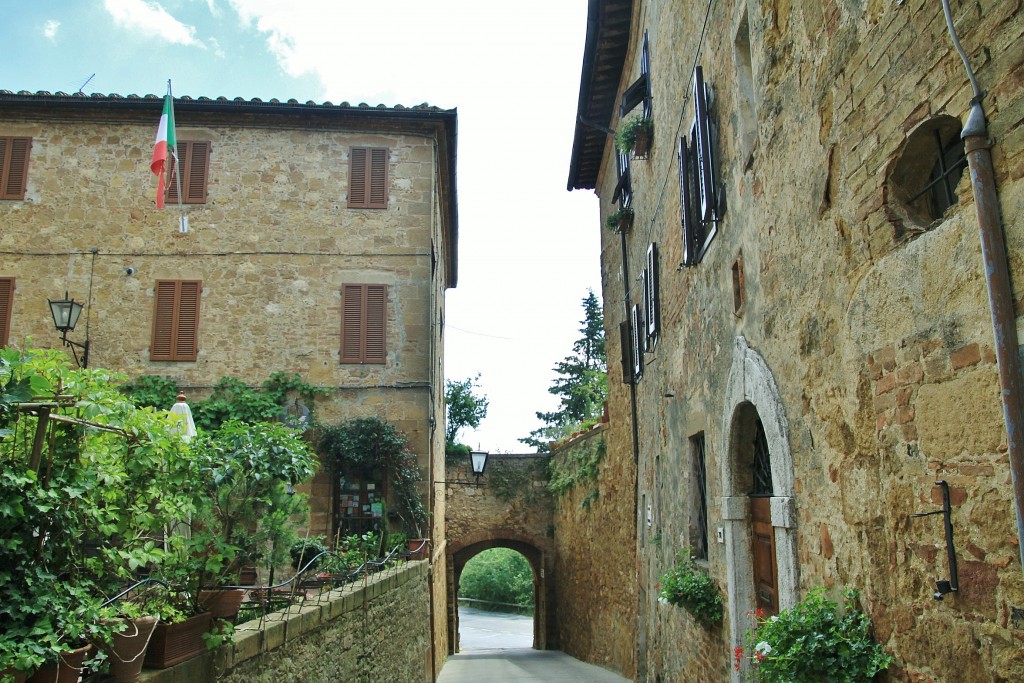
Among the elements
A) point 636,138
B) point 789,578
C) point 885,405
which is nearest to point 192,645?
point 789,578

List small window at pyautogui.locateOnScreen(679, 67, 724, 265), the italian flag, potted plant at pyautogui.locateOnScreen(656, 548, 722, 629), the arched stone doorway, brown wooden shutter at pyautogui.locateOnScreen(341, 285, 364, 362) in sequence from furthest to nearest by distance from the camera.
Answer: the arched stone doorway, brown wooden shutter at pyautogui.locateOnScreen(341, 285, 364, 362), the italian flag, potted plant at pyautogui.locateOnScreen(656, 548, 722, 629), small window at pyautogui.locateOnScreen(679, 67, 724, 265)

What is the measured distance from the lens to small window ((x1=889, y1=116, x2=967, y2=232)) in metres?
2.99

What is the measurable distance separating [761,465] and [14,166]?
1318cm

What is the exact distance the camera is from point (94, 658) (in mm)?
3551

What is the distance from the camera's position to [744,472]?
584 cm

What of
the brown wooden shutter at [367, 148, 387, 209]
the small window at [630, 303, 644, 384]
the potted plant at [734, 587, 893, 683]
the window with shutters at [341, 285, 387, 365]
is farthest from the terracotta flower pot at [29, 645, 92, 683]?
the brown wooden shutter at [367, 148, 387, 209]

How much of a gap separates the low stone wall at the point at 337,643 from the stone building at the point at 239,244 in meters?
2.77

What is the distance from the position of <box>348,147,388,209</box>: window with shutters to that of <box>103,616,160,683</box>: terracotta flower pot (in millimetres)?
10074

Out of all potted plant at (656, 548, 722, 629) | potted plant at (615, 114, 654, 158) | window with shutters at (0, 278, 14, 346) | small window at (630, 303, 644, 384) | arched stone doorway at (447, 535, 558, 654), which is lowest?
arched stone doorway at (447, 535, 558, 654)

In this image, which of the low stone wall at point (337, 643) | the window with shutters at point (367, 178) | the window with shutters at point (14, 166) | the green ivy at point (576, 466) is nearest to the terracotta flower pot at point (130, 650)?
the low stone wall at point (337, 643)

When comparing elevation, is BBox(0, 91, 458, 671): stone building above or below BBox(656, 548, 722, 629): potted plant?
above

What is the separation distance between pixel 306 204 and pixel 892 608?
11.6m

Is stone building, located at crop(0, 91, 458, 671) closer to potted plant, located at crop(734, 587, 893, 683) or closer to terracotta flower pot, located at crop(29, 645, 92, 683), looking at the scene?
terracotta flower pot, located at crop(29, 645, 92, 683)

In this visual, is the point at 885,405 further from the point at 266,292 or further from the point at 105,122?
the point at 105,122
